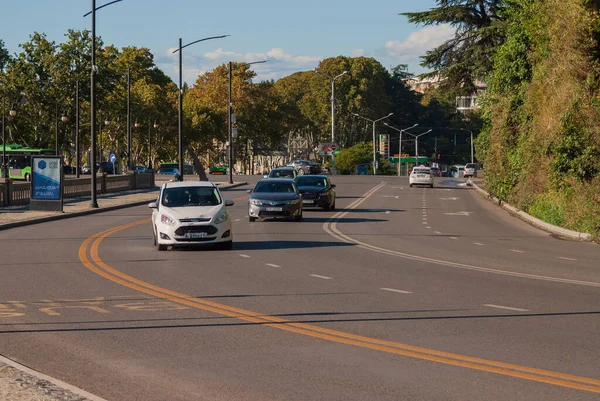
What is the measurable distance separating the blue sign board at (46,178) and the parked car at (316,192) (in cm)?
927

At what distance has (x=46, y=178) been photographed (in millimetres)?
37719

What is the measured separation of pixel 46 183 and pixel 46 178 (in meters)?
0.20

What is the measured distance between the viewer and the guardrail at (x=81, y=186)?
41219mm

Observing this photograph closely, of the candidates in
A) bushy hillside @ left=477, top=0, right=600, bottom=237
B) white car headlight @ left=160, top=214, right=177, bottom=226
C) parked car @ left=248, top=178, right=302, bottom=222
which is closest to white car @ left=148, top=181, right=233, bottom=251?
white car headlight @ left=160, top=214, right=177, bottom=226

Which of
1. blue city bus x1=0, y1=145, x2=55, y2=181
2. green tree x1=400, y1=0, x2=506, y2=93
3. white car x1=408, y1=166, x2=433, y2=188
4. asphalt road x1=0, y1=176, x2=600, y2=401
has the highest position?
green tree x1=400, y1=0, x2=506, y2=93

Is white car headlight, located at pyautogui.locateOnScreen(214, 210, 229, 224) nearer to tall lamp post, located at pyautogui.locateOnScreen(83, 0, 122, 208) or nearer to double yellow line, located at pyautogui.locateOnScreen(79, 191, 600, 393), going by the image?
double yellow line, located at pyautogui.locateOnScreen(79, 191, 600, 393)

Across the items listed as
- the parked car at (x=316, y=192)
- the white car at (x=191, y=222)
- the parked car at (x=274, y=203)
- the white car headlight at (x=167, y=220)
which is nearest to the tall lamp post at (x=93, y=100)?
the parked car at (x=316, y=192)

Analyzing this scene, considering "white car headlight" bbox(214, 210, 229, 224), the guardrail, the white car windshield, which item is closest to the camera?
"white car headlight" bbox(214, 210, 229, 224)

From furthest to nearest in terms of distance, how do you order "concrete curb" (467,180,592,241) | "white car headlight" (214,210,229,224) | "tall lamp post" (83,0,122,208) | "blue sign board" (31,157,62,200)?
"tall lamp post" (83,0,122,208) < "blue sign board" (31,157,62,200) < "concrete curb" (467,180,592,241) < "white car headlight" (214,210,229,224)

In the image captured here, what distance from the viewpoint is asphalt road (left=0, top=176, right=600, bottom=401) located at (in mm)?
8883

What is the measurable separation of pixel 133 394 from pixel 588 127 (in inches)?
947

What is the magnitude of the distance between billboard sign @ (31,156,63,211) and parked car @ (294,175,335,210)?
9244mm

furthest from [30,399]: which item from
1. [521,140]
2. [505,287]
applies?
[521,140]

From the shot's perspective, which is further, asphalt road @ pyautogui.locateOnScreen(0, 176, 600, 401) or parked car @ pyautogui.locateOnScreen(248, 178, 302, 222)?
parked car @ pyautogui.locateOnScreen(248, 178, 302, 222)
